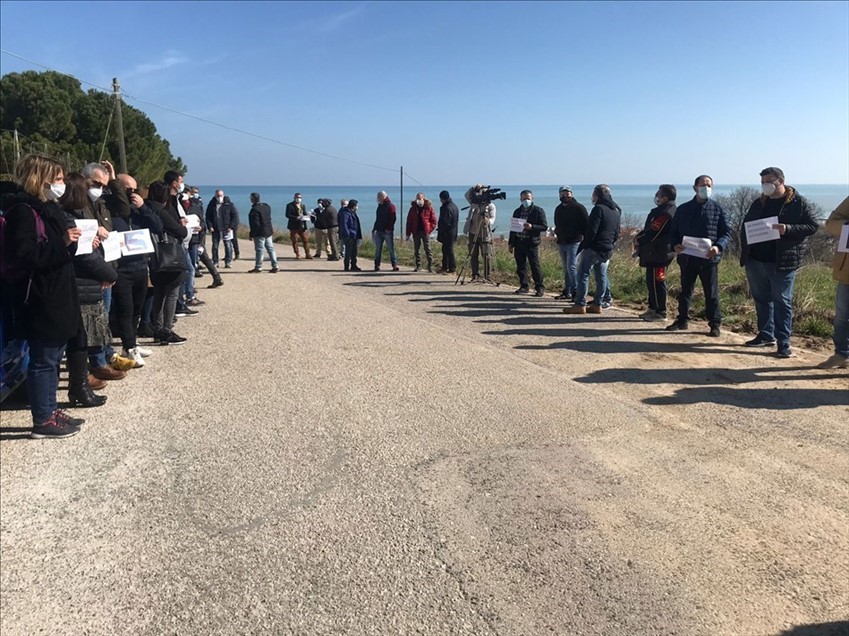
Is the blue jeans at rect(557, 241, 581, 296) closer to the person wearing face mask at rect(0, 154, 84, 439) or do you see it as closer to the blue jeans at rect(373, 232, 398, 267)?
the blue jeans at rect(373, 232, 398, 267)

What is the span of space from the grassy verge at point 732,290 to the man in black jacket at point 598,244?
3.59 feet

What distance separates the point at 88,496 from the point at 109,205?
132 inches

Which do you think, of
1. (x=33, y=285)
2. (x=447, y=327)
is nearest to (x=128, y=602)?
(x=33, y=285)

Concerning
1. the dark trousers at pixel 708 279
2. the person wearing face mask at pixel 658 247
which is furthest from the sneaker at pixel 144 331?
the dark trousers at pixel 708 279

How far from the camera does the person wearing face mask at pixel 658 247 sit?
852 centimetres

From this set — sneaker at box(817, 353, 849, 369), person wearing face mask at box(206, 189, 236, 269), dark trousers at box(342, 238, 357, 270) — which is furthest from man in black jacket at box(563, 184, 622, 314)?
person wearing face mask at box(206, 189, 236, 269)

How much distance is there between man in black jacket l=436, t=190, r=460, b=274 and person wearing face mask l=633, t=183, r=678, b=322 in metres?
5.70

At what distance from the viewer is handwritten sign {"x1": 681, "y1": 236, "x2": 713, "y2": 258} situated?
750 cm

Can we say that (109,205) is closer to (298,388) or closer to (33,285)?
(33,285)

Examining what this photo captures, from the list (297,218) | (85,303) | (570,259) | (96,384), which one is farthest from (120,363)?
(297,218)

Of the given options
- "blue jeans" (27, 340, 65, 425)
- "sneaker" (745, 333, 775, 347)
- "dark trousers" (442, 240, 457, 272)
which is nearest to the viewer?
"blue jeans" (27, 340, 65, 425)

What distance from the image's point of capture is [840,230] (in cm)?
612

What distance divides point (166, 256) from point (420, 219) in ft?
28.1

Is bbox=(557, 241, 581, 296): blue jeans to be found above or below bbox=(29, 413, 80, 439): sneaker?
above
